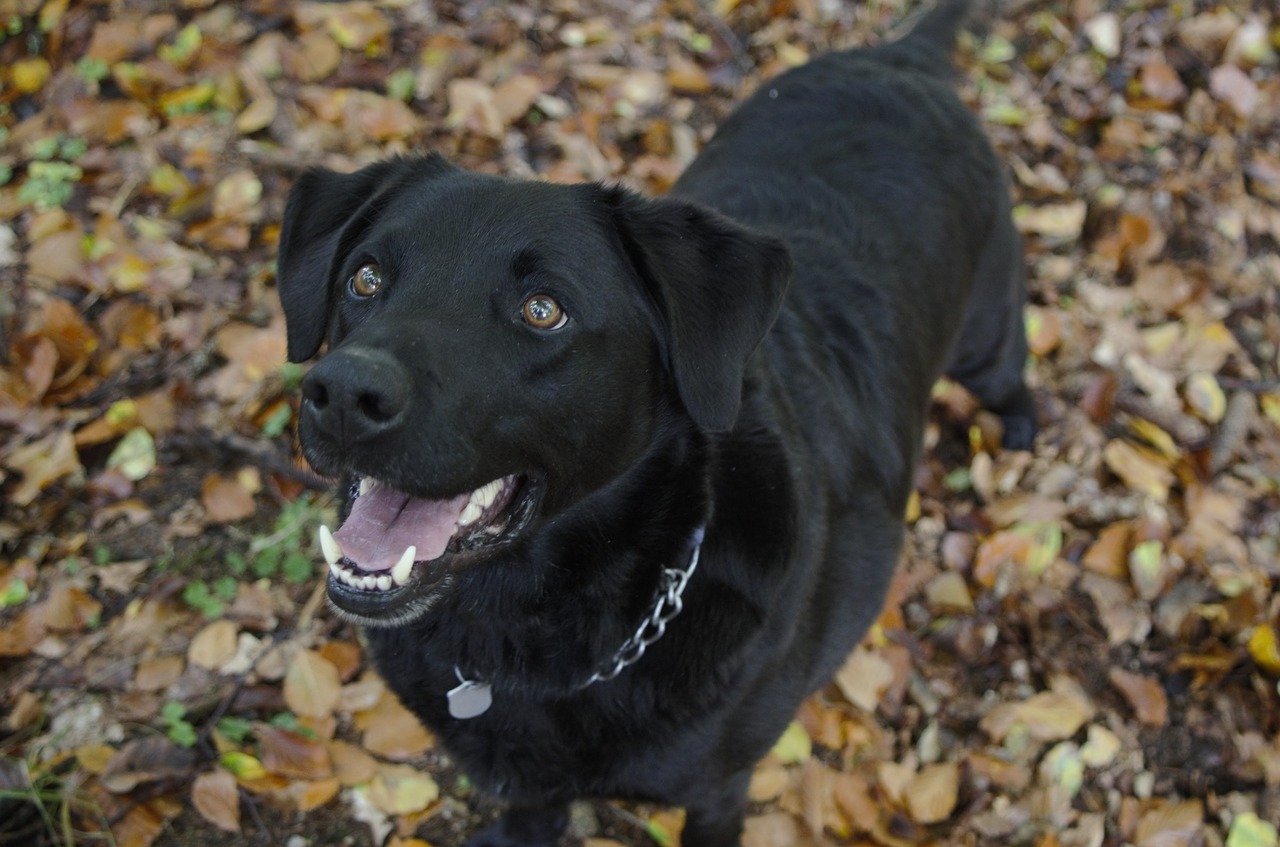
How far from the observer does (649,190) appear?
175 inches

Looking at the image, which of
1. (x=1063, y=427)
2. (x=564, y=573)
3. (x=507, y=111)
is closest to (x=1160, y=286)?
(x=1063, y=427)

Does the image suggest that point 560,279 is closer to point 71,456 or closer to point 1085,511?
point 71,456

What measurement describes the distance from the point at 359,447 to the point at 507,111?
10.2 ft

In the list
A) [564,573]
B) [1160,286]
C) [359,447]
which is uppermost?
[359,447]

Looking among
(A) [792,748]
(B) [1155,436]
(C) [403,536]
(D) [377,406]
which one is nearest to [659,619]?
(C) [403,536]

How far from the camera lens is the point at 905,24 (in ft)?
17.2

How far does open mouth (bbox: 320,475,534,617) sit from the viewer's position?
6.43 ft

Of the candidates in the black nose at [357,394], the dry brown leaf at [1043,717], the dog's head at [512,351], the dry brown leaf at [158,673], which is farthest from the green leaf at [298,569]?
the dry brown leaf at [1043,717]

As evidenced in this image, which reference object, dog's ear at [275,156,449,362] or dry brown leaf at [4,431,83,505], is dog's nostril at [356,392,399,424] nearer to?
dog's ear at [275,156,449,362]

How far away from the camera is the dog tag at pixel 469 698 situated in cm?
235

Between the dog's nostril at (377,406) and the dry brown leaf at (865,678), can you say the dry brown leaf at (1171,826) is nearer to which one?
the dry brown leaf at (865,678)

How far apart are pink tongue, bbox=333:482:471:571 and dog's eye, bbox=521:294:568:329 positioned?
37 cm

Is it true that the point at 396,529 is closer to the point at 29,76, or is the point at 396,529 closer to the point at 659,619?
the point at 659,619

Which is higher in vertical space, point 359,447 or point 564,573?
point 359,447
